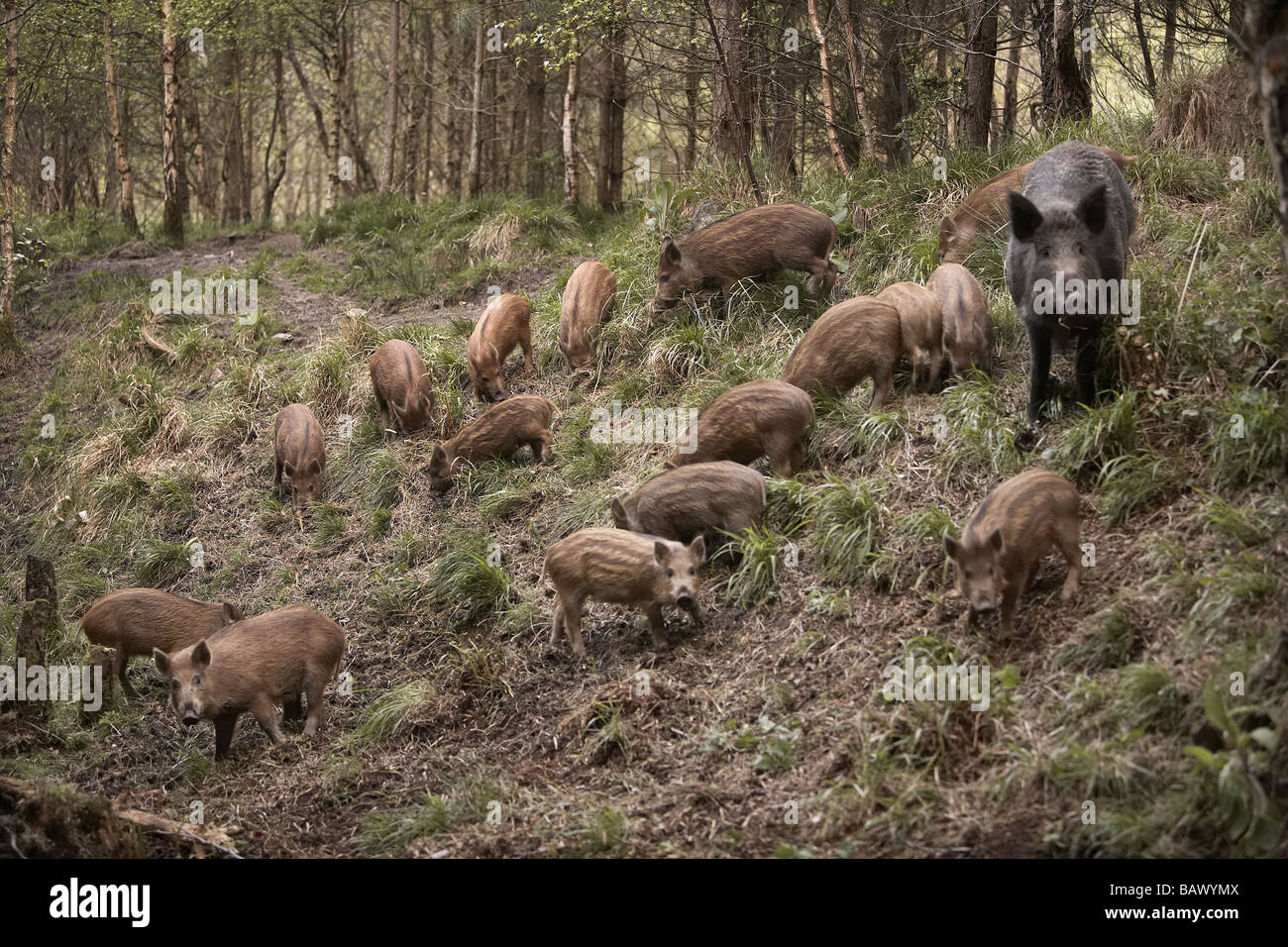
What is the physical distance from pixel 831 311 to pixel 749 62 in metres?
5.71

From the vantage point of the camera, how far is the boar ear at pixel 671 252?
34.3 feet

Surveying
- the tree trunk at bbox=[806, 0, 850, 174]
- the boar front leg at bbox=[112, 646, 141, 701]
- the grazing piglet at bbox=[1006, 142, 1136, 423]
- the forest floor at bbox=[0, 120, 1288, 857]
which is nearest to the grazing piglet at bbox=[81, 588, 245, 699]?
the boar front leg at bbox=[112, 646, 141, 701]

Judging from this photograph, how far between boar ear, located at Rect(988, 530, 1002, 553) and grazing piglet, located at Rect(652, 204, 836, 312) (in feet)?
15.3

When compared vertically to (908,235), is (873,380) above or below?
below

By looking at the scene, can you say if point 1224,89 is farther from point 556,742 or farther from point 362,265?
point 362,265

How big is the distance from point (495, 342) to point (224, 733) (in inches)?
195

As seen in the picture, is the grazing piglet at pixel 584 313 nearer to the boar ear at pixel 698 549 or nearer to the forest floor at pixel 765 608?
the forest floor at pixel 765 608

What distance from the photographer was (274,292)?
631 inches

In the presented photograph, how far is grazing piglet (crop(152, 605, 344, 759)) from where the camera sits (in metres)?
7.47

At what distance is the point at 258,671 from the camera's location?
766cm

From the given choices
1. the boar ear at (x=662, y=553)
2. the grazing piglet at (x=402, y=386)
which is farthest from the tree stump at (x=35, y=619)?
the boar ear at (x=662, y=553)

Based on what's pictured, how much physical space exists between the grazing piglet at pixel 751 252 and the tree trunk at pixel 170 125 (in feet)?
35.0

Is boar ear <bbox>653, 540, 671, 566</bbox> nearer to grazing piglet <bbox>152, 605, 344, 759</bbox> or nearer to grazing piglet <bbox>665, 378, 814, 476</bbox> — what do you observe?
grazing piglet <bbox>665, 378, 814, 476</bbox>
